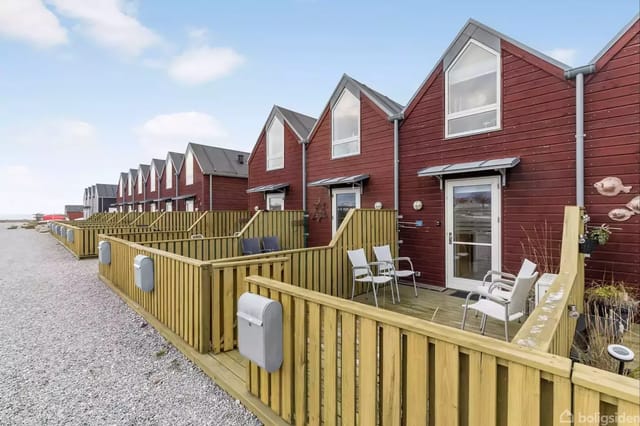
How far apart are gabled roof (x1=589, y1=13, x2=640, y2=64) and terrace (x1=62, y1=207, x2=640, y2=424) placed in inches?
106

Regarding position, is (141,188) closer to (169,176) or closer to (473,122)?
(169,176)

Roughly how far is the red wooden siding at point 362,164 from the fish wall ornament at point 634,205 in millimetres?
3870

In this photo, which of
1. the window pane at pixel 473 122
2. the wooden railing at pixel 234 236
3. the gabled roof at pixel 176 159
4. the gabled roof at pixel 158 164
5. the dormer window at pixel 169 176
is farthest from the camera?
the gabled roof at pixel 158 164

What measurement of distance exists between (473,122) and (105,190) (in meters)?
44.9

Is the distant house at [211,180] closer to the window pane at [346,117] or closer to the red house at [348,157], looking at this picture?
the red house at [348,157]

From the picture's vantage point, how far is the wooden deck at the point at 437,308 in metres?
4.05

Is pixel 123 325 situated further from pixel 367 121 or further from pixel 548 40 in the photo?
pixel 548 40

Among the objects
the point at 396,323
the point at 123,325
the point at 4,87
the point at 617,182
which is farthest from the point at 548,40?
the point at 4,87

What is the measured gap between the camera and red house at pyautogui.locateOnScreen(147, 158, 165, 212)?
20695mm

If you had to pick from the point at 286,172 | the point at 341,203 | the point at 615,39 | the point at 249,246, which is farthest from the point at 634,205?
the point at 286,172

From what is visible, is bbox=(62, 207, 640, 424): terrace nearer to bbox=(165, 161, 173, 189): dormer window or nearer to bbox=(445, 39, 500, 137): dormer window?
bbox=(445, 39, 500, 137): dormer window

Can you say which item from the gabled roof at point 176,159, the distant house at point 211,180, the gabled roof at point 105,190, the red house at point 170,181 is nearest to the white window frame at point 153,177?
the red house at point 170,181

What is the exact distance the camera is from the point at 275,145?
10.6 meters

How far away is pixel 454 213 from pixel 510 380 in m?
5.28
